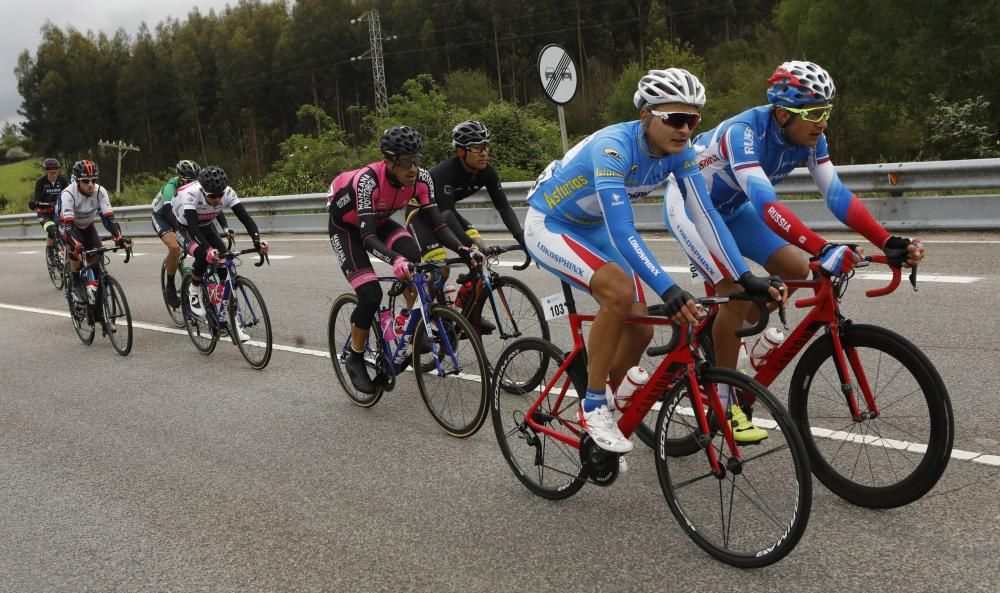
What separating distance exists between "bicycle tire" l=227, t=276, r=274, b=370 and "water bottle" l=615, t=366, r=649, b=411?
4.40 meters

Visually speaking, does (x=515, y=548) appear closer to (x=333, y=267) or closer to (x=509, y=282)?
(x=509, y=282)

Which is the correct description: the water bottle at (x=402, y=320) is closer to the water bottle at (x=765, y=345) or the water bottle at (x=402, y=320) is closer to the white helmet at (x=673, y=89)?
the water bottle at (x=765, y=345)

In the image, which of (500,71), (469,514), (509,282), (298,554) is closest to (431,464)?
(469,514)

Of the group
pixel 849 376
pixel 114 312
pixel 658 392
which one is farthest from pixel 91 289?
pixel 849 376

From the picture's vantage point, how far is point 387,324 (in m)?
6.08

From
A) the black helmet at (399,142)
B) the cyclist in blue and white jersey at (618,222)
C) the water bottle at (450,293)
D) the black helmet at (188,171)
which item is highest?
the black helmet at (188,171)

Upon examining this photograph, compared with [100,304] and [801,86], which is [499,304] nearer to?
[801,86]

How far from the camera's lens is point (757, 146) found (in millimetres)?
4371

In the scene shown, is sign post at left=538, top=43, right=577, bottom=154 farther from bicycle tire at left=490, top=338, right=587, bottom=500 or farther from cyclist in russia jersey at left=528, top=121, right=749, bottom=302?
bicycle tire at left=490, top=338, right=587, bottom=500

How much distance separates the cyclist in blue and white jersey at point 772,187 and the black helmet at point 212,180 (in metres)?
4.66

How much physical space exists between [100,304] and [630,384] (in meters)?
7.42

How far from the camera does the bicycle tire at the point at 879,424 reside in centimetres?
347

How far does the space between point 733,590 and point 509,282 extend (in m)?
3.64

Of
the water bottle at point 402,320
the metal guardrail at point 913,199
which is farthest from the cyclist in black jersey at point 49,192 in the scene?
the water bottle at point 402,320
